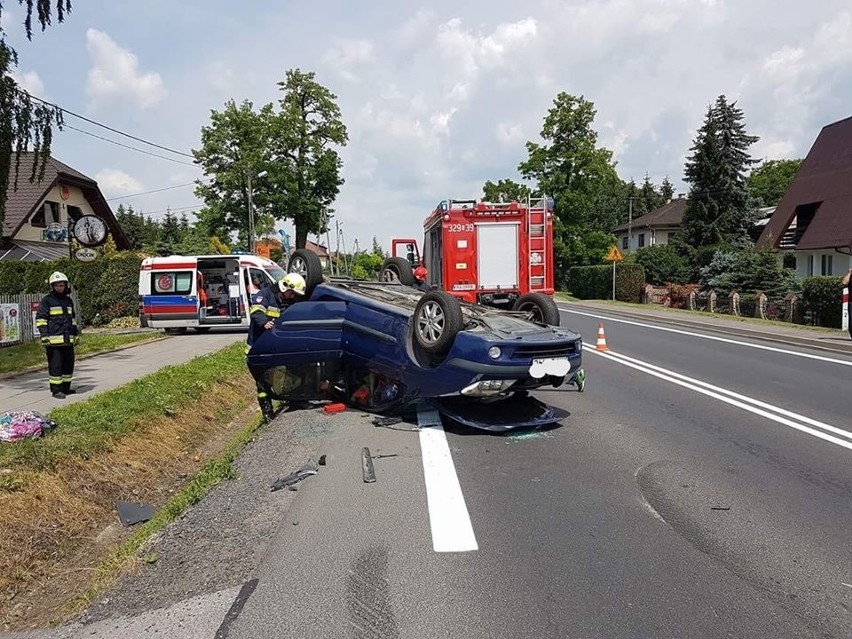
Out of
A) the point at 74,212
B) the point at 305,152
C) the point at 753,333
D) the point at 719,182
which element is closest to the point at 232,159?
the point at 305,152

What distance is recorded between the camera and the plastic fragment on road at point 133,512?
5.63 meters

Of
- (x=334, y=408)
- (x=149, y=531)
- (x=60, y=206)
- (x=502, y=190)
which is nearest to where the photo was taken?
(x=149, y=531)

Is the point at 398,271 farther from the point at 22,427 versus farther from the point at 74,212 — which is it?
the point at 74,212

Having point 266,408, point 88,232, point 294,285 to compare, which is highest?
point 88,232

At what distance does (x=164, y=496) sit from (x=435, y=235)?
1039 centimetres

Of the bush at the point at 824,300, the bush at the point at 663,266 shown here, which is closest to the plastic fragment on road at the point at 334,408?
the bush at the point at 824,300

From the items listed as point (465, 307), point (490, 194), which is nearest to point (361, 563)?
point (465, 307)

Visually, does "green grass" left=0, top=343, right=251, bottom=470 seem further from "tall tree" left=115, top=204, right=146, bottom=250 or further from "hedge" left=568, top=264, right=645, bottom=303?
"tall tree" left=115, top=204, right=146, bottom=250

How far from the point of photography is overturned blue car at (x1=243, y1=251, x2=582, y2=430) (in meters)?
6.33

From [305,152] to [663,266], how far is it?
24.1 meters

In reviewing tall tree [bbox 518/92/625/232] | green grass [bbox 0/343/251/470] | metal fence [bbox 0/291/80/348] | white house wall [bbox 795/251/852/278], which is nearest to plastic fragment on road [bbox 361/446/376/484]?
green grass [bbox 0/343/251/470]

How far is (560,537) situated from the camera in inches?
165

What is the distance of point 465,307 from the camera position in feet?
25.1

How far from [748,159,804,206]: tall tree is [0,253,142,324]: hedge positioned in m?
71.0
